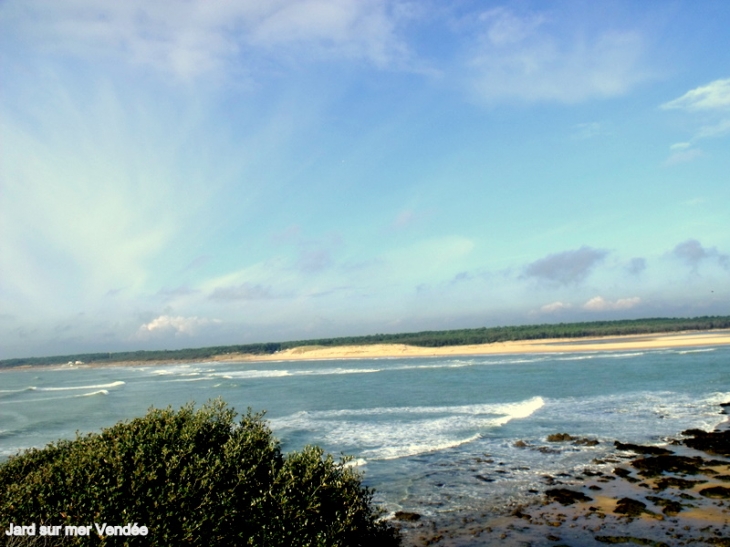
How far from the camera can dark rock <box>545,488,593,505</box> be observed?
46.1 ft

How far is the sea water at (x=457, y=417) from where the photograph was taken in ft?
56.0

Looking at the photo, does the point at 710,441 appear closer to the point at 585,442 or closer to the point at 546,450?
the point at 585,442

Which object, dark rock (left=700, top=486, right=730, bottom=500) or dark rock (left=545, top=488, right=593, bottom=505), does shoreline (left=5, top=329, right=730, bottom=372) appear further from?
dark rock (left=700, top=486, right=730, bottom=500)

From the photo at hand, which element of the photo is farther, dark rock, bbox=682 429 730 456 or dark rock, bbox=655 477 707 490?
dark rock, bbox=682 429 730 456

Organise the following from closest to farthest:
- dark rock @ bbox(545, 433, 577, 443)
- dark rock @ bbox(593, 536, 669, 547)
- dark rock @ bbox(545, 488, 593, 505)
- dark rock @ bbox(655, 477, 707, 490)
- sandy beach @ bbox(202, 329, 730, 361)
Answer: dark rock @ bbox(593, 536, 669, 547) < dark rock @ bbox(545, 488, 593, 505) < dark rock @ bbox(655, 477, 707, 490) < dark rock @ bbox(545, 433, 577, 443) < sandy beach @ bbox(202, 329, 730, 361)

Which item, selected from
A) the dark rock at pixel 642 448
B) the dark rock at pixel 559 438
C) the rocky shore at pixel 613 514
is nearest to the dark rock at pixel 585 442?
the dark rock at pixel 559 438

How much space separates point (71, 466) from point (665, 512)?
13.3 m

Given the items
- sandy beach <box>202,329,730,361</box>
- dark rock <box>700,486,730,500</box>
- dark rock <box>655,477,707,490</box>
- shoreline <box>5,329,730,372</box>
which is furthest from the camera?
sandy beach <box>202,329,730,361</box>

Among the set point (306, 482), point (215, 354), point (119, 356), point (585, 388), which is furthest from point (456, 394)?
point (119, 356)

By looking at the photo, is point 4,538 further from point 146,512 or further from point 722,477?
point 722,477

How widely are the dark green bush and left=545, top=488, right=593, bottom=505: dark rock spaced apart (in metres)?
8.08

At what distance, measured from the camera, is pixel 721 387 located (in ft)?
112

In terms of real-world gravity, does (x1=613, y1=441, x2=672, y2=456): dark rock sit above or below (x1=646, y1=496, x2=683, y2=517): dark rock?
below

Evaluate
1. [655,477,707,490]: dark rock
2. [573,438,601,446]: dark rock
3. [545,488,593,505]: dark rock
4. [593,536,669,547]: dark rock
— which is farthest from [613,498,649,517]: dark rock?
[573,438,601,446]: dark rock
